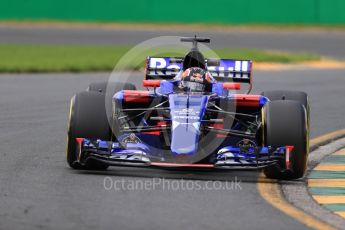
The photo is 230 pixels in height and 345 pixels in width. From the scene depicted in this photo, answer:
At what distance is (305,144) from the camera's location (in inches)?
427

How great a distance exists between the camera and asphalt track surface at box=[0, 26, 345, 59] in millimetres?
35456

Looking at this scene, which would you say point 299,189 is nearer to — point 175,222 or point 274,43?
point 175,222

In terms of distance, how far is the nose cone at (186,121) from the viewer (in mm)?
10633

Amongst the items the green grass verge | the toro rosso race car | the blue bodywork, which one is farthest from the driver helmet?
the green grass verge

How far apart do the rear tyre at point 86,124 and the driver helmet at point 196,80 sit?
0.99 meters

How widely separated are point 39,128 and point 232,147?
4.77 metres

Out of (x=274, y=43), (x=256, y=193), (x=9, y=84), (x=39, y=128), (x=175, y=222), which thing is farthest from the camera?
(x=274, y=43)

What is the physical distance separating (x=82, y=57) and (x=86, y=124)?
61.0 ft

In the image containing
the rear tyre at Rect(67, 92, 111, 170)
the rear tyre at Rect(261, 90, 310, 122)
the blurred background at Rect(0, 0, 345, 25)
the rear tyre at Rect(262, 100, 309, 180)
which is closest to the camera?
the rear tyre at Rect(262, 100, 309, 180)

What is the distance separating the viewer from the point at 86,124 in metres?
11.1

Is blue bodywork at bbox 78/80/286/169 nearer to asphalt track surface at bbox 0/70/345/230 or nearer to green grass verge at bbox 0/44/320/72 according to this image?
asphalt track surface at bbox 0/70/345/230

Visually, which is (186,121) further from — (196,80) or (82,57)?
(82,57)

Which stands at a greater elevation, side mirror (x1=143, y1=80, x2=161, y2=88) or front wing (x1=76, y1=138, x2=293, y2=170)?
side mirror (x1=143, y1=80, x2=161, y2=88)

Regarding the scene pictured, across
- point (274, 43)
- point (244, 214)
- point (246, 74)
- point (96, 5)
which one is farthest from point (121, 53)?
point (244, 214)
